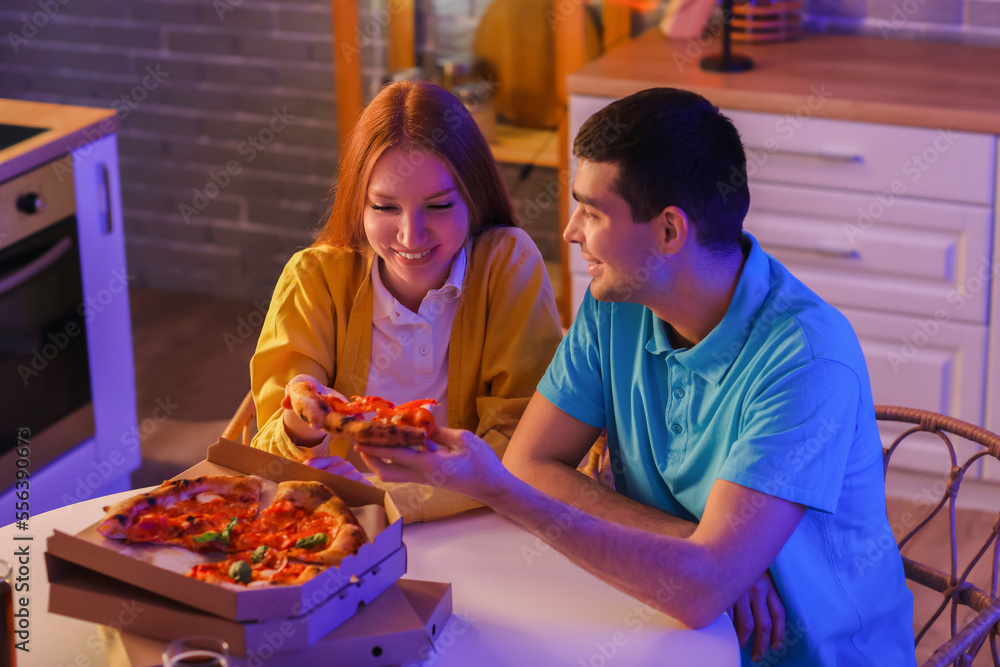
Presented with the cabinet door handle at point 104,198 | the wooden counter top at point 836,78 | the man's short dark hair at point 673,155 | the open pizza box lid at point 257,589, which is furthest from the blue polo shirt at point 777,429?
the cabinet door handle at point 104,198

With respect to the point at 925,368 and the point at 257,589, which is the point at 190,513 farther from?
the point at 925,368

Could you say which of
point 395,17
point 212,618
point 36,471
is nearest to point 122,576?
point 212,618

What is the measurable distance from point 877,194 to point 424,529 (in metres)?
1.88

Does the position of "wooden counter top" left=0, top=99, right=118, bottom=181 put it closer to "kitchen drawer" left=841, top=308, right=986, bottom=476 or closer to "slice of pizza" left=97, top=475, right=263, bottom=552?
"slice of pizza" left=97, top=475, right=263, bottom=552

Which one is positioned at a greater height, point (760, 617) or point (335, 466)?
point (335, 466)

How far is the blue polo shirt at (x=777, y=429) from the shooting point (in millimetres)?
1407

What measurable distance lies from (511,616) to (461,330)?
0.65 metres

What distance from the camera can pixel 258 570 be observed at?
1280mm

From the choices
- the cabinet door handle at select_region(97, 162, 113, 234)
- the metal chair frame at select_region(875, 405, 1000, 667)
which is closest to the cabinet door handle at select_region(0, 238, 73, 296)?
the cabinet door handle at select_region(97, 162, 113, 234)

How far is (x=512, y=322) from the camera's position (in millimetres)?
1883

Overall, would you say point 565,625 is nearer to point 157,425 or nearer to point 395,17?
point 157,425

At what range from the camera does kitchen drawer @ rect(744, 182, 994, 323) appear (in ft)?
9.43

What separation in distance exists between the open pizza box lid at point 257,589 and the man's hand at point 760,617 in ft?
1.52

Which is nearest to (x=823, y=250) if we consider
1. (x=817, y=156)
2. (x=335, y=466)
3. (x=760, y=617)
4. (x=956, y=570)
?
(x=817, y=156)
